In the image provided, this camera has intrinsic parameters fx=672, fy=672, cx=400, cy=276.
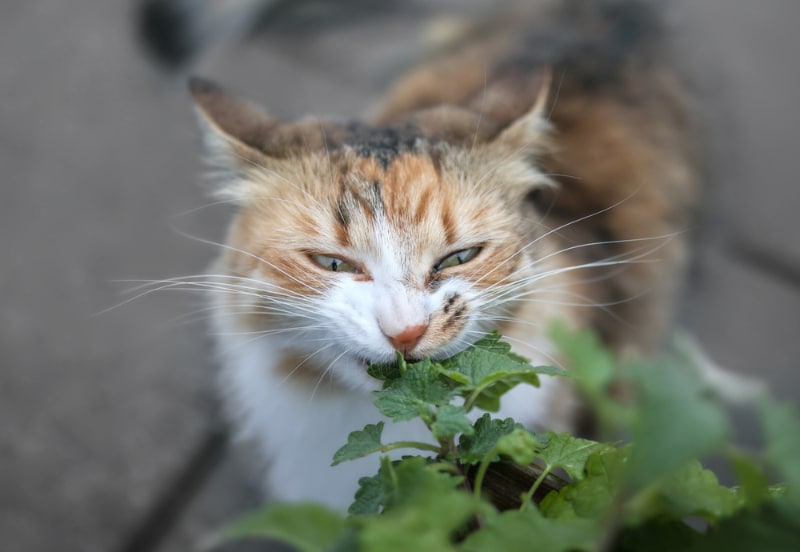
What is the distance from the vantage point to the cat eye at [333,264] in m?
1.22

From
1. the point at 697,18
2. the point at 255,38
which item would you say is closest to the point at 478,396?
the point at 255,38

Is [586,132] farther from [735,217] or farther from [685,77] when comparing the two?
→ [735,217]

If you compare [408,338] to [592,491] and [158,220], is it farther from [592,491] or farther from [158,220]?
[158,220]

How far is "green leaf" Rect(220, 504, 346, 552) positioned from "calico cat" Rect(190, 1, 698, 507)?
0.47 m

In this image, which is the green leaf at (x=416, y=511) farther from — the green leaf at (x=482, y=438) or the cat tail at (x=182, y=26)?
the cat tail at (x=182, y=26)

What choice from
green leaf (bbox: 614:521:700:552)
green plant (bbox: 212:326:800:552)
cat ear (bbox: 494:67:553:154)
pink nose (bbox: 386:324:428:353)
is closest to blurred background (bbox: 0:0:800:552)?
cat ear (bbox: 494:67:553:154)

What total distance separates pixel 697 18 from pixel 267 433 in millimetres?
2599

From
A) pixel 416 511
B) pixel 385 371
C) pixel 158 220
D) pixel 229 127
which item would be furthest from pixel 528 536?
pixel 158 220

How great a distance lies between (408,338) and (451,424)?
277 mm

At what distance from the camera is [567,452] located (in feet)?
2.82

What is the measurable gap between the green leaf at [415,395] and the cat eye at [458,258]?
32cm

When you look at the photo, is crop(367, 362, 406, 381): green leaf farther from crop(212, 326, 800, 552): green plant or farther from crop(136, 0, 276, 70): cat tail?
crop(136, 0, 276, 70): cat tail

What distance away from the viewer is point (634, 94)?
2.15 meters

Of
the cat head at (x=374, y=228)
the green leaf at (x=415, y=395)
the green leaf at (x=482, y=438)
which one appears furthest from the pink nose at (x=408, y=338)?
the green leaf at (x=482, y=438)
